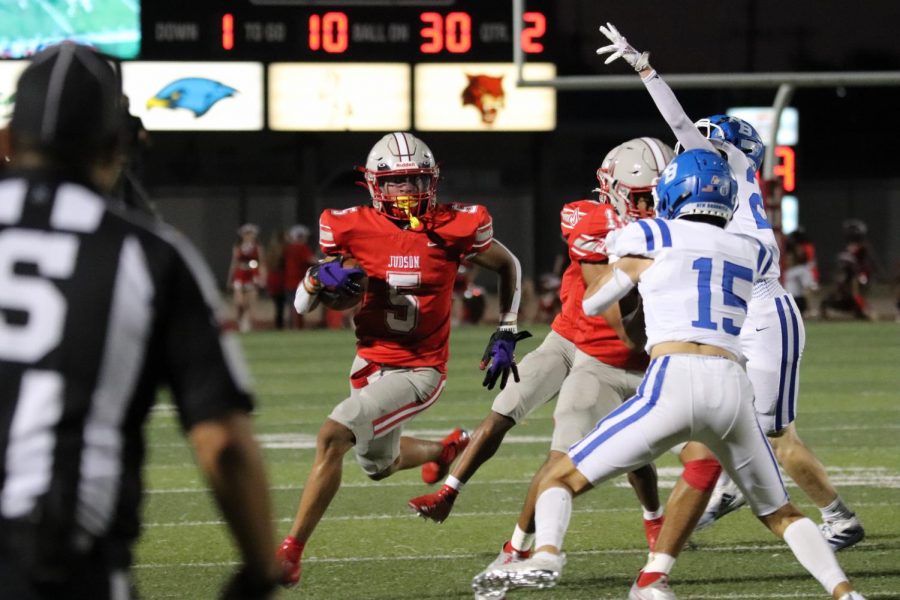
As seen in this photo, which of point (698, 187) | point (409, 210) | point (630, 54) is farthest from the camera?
point (630, 54)

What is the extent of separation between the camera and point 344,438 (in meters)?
5.36

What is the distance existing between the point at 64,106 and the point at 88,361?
36 centimetres

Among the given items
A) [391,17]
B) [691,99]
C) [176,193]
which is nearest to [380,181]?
[391,17]

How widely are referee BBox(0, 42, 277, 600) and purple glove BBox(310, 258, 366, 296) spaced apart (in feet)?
10.2

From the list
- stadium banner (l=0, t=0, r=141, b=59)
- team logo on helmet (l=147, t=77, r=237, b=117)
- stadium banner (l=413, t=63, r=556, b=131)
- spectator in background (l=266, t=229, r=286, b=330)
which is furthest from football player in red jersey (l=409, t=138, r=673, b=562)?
spectator in background (l=266, t=229, r=286, b=330)

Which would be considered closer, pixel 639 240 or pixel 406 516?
pixel 639 240

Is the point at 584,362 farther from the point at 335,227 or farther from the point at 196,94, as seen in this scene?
the point at 196,94

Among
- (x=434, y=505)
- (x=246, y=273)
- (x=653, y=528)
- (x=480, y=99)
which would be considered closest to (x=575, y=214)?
(x=653, y=528)

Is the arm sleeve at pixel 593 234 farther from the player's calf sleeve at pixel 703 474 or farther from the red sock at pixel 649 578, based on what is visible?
the red sock at pixel 649 578

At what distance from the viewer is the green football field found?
5.30 m

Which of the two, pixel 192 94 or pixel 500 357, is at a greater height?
pixel 192 94

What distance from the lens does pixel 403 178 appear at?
5848mm

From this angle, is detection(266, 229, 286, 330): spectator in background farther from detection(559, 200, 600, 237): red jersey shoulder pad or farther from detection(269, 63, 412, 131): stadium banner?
detection(559, 200, 600, 237): red jersey shoulder pad

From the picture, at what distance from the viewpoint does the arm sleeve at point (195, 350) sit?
7.27 ft
